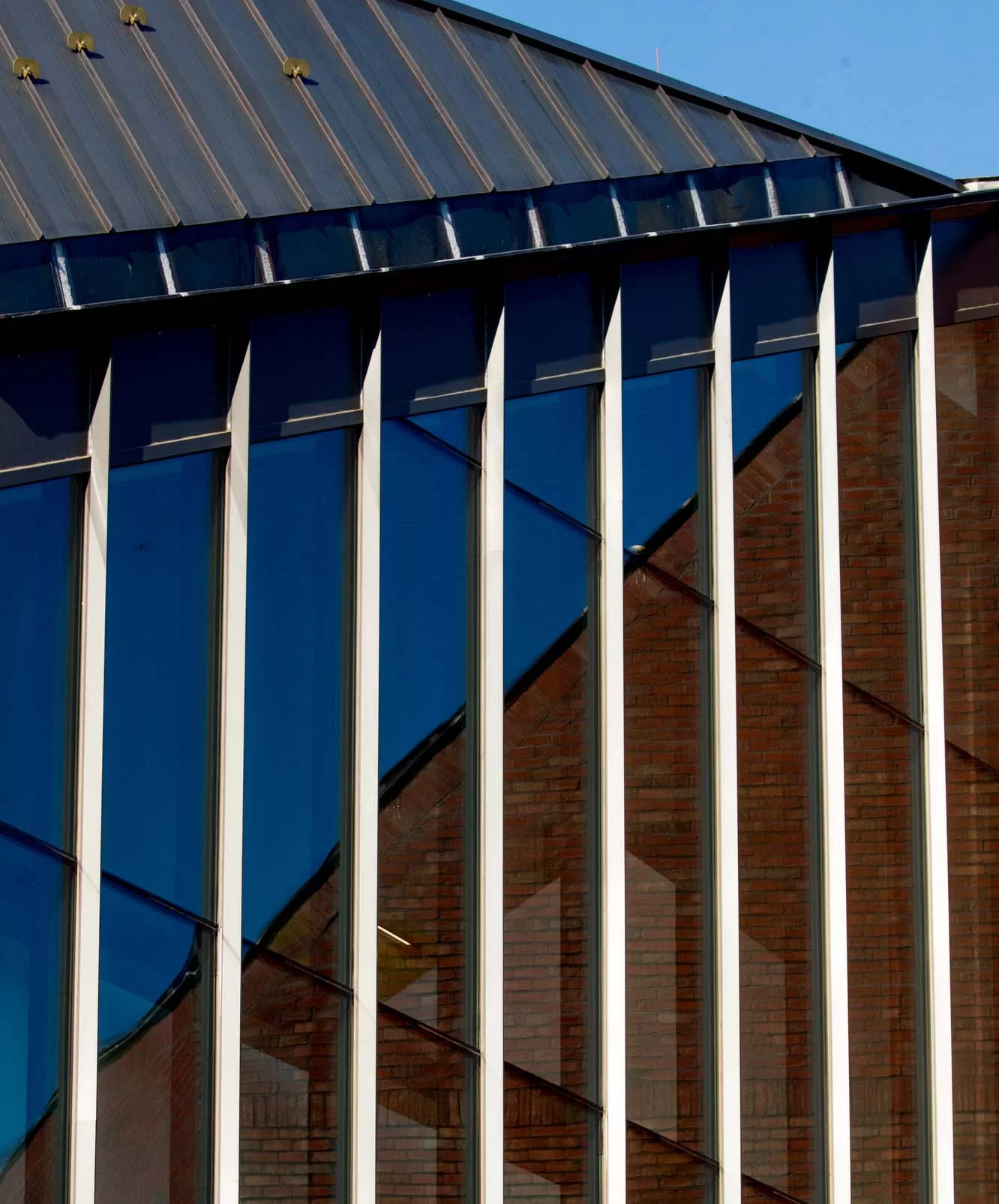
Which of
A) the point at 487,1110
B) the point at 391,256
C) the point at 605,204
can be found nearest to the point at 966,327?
the point at 605,204

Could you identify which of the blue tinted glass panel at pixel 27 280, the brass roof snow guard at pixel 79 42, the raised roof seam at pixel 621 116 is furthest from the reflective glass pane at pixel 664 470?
the brass roof snow guard at pixel 79 42

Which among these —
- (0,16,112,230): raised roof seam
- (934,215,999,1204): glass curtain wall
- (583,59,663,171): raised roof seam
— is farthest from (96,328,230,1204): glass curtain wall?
(934,215,999,1204): glass curtain wall

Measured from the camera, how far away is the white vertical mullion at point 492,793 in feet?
35.3

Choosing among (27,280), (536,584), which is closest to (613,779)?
(536,584)

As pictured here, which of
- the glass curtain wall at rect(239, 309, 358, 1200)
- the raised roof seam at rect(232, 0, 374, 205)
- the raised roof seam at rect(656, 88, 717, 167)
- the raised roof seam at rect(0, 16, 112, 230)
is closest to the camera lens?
the glass curtain wall at rect(239, 309, 358, 1200)

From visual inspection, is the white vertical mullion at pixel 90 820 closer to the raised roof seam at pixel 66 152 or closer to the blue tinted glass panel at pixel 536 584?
the raised roof seam at pixel 66 152

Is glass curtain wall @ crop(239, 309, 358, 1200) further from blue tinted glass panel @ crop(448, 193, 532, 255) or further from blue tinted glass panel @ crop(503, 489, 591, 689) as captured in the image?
blue tinted glass panel @ crop(448, 193, 532, 255)

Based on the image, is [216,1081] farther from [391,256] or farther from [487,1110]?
[391,256]

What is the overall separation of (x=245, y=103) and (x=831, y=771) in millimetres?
5900

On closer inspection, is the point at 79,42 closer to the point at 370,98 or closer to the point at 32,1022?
the point at 370,98

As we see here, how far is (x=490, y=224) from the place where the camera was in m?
11.6

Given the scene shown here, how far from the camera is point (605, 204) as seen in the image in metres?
12.1

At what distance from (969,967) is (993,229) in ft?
17.5

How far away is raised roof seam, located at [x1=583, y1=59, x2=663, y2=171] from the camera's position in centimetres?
1315
